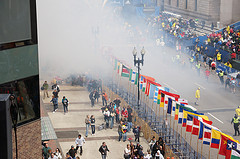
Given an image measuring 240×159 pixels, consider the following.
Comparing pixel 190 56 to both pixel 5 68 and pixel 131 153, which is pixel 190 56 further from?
pixel 5 68

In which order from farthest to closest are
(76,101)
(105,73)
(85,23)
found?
(85,23) < (105,73) < (76,101)

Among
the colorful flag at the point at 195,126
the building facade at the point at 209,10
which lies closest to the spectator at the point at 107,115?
the colorful flag at the point at 195,126

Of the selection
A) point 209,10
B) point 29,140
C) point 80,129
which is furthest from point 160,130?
point 209,10

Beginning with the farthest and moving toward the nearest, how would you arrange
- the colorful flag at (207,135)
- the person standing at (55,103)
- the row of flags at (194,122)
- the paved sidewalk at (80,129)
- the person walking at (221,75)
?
the person walking at (221,75) < the person standing at (55,103) < the paved sidewalk at (80,129) < the colorful flag at (207,135) < the row of flags at (194,122)

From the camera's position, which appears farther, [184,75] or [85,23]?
[85,23]

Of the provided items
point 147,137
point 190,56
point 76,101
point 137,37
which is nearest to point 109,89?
point 76,101

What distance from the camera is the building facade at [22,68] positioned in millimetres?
9438

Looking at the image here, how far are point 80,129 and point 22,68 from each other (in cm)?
1352

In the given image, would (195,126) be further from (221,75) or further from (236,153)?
(221,75)

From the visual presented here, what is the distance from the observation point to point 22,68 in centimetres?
995

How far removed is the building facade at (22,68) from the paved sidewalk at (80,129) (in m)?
9.12

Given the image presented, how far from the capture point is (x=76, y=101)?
2858 cm

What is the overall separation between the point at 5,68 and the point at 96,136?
12.9m

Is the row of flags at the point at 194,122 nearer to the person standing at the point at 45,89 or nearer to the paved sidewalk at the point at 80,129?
the paved sidewalk at the point at 80,129
